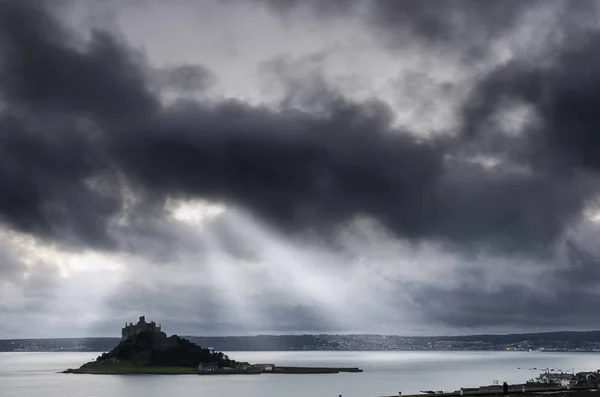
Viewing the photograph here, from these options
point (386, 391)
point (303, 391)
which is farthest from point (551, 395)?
point (303, 391)

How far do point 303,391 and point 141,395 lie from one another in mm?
44716

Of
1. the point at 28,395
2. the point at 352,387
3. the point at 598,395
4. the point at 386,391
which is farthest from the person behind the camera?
the point at 352,387

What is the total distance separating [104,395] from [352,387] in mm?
72124

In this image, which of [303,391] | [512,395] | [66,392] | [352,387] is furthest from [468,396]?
[66,392]

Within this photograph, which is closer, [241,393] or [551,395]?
[551,395]

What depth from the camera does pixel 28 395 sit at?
7338 inches

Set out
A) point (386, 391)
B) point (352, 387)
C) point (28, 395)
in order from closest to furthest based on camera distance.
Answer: point (386, 391)
point (28, 395)
point (352, 387)

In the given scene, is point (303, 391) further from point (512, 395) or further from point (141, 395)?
point (512, 395)

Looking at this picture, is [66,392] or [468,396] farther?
[66,392]

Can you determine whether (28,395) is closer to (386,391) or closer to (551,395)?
(386,391)

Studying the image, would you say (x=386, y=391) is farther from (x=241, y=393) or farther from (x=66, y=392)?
(x=66, y=392)

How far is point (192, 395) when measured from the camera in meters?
174

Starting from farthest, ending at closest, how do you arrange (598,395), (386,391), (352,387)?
(352,387) < (386,391) < (598,395)

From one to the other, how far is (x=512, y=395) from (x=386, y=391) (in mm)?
91723
